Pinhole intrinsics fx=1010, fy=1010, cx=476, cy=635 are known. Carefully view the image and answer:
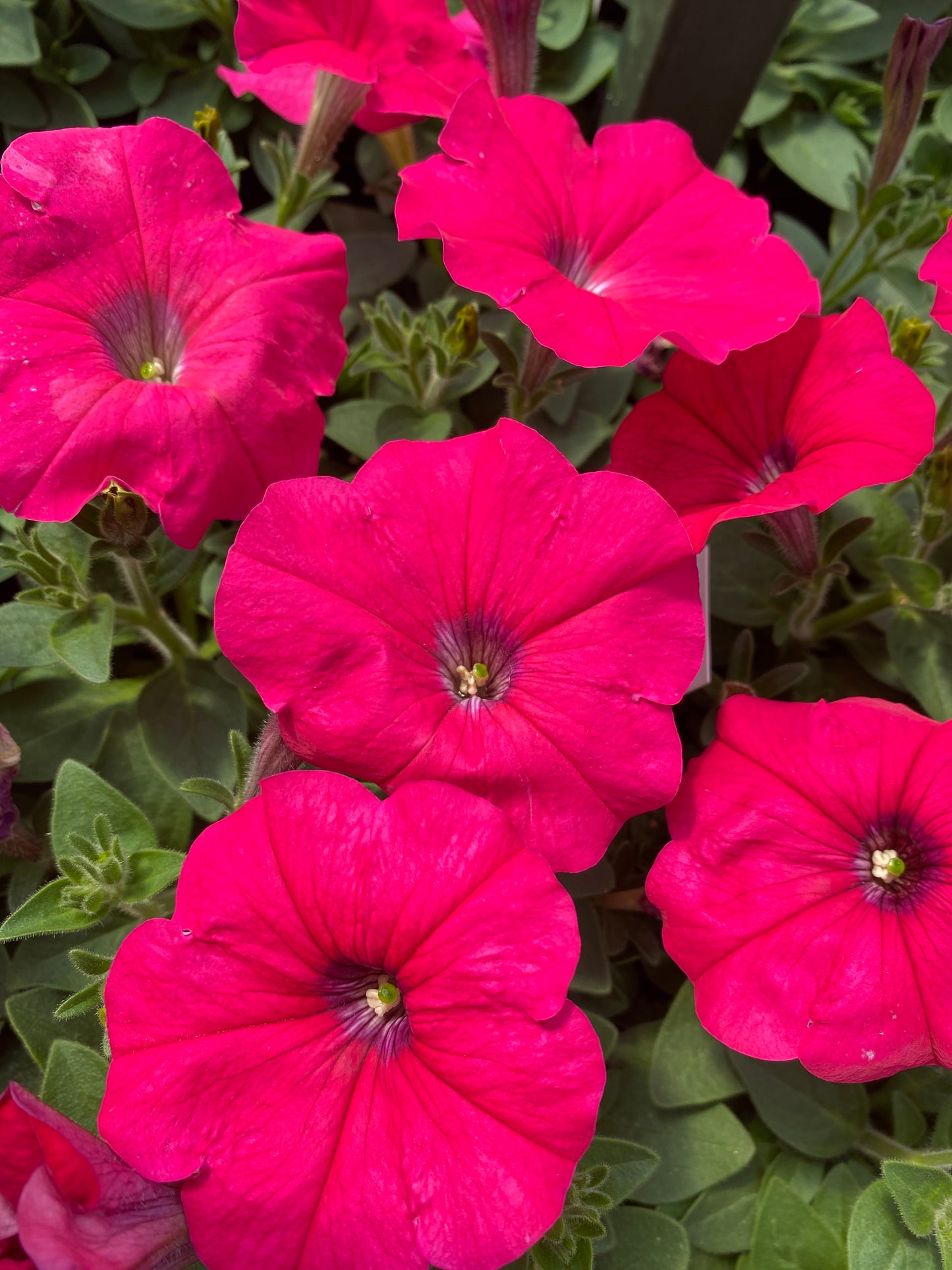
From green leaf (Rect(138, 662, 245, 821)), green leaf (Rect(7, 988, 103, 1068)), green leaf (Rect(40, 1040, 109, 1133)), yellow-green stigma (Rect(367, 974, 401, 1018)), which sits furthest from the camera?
green leaf (Rect(138, 662, 245, 821))

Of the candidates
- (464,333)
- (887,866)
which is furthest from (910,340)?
(887,866)

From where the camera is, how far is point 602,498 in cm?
87

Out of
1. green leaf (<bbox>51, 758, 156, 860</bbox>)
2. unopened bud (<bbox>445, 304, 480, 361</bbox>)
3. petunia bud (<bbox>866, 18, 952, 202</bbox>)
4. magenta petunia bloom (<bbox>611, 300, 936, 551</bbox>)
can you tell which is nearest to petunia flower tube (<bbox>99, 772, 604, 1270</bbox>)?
green leaf (<bbox>51, 758, 156, 860</bbox>)

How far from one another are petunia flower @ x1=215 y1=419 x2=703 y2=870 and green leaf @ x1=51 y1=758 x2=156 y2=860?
0.30 meters

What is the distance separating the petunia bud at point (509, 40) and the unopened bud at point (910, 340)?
0.54m

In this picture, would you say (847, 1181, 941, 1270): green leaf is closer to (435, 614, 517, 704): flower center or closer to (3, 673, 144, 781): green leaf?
(435, 614, 517, 704): flower center

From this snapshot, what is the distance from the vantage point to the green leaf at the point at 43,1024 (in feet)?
3.39

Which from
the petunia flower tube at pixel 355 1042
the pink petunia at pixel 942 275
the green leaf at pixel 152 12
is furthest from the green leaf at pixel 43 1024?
the green leaf at pixel 152 12

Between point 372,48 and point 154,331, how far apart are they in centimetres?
44

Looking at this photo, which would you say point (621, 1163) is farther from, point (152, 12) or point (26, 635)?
point (152, 12)

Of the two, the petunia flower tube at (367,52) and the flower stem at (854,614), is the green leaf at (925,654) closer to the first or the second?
the flower stem at (854,614)

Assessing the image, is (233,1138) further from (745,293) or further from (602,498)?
(745,293)

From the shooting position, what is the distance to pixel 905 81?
1212mm

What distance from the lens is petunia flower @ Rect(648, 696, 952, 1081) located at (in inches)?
34.2
